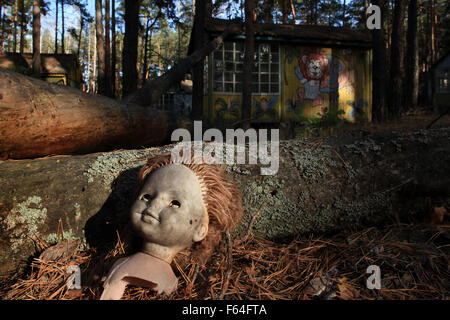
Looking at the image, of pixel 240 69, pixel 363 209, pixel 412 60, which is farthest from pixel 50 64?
pixel 363 209

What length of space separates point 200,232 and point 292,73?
34.1ft

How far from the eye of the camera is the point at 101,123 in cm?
278

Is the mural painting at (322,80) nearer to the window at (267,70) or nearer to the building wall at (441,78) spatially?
the window at (267,70)

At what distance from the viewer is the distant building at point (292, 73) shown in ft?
33.5

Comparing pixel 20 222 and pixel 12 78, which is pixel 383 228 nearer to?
pixel 20 222

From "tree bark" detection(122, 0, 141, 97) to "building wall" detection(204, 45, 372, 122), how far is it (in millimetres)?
3359

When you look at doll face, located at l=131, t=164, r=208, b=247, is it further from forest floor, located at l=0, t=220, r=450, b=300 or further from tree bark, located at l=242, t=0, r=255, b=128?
tree bark, located at l=242, t=0, r=255, b=128

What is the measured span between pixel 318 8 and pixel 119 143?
1147 inches

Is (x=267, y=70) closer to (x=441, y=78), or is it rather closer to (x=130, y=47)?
(x=130, y=47)

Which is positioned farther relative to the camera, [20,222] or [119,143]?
[119,143]

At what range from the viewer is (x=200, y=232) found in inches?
61.8

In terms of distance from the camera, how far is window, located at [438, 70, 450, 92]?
2155 cm

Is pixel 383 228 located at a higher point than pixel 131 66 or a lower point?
lower
